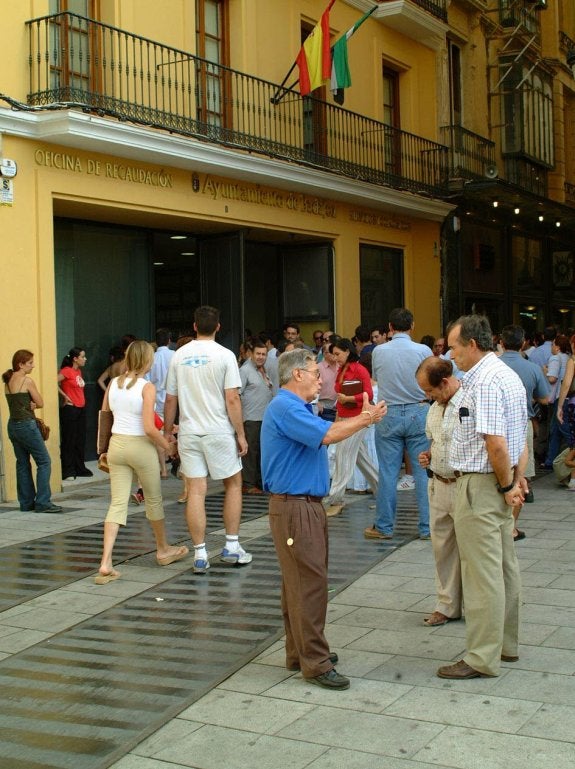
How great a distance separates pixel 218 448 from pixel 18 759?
141 inches

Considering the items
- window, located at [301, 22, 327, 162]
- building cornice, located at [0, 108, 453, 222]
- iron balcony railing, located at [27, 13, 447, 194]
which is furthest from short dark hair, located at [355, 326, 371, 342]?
window, located at [301, 22, 327, 162]

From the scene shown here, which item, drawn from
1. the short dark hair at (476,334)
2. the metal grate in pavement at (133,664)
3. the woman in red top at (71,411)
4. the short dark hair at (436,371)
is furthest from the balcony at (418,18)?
the short dark hair at (476,334)

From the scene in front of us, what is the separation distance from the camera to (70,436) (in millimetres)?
13055

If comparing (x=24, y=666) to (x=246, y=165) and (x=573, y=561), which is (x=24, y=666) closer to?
(x=573, y=561)

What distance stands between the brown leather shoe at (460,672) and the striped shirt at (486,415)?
1012mm

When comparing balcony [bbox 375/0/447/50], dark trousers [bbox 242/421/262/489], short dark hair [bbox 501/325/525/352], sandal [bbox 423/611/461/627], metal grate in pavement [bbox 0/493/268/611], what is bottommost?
sandal [bbox 423/611/461/627]

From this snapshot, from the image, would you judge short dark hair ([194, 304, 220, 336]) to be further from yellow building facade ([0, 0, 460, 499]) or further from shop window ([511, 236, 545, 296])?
shop window ([511, 236, 545, 296])

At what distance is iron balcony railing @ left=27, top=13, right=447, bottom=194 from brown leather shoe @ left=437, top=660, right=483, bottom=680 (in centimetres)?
882

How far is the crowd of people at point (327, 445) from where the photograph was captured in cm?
533

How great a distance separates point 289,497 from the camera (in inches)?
214

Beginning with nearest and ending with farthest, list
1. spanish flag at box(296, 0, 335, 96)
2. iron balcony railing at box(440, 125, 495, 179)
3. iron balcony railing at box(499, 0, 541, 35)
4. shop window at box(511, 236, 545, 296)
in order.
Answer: spanish flag at box(296, 0, 335, 96) < iron balcony railing at box(440, 125, 495, 179) < iron balcony railing at box(499, 0, 541, 35) < shop window at box(511, 236, 545, 296)

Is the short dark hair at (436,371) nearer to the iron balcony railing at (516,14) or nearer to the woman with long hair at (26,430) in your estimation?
the woman with long hair at (26,430)

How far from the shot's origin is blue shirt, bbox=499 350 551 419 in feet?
34.9

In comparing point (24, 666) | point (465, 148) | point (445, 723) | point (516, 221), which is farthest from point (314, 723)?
point (516, 221)
